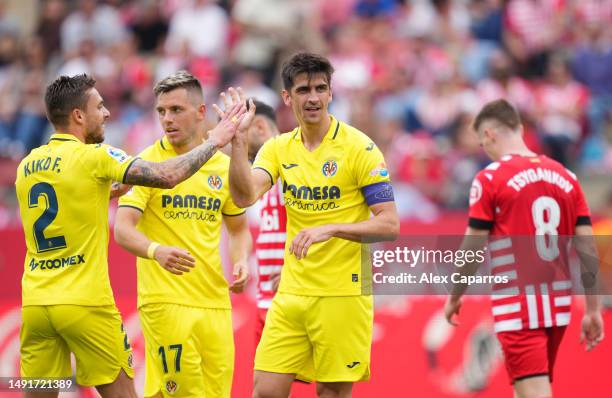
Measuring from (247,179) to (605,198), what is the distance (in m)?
8.17

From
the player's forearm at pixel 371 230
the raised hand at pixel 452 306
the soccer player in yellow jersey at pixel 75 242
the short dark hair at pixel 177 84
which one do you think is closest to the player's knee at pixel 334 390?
the player's forearm at pixel 371 230

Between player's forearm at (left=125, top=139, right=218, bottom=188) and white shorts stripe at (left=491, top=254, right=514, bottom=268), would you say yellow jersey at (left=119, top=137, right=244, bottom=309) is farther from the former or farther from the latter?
white shorts stripe at (left=491, top=254, right=514, bottom=268)

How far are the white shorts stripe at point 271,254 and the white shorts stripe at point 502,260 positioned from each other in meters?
1.83

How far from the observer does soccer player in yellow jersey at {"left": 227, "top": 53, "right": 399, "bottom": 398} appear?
8180mm

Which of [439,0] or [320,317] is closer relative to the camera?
[320,317]

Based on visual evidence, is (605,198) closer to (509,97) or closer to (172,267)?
(509,97)

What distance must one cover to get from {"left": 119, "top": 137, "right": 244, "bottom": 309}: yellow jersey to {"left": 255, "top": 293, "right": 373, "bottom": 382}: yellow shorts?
0.63m

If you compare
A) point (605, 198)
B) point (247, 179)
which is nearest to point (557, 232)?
point (247, 179)

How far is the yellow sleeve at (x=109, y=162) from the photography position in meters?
7.58

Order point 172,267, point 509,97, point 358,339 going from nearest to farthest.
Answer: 1. point 172,267
2. point 358,339
3. point 509,97

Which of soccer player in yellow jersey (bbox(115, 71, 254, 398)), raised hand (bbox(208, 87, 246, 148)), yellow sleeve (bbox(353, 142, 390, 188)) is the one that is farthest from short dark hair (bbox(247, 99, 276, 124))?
raised hand (bbox(208, 87, 246, 148))

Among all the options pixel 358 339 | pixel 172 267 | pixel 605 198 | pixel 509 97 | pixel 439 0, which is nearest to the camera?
pixel 172 267

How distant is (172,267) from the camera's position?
25.3ft

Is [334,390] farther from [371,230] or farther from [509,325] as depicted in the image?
[509,325]
